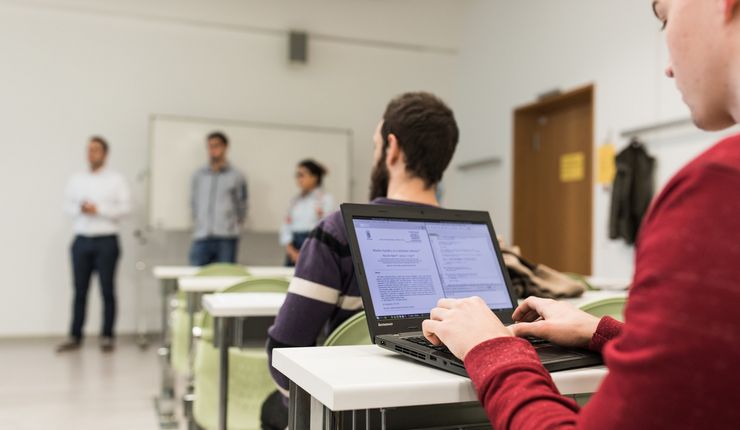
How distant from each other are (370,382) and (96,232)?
16.0ft

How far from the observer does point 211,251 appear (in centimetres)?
555

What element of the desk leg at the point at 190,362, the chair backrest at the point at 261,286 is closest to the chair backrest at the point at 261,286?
the chair backrest at the point at 261,286

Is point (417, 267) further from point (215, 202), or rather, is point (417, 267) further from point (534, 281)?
point (215, 202)

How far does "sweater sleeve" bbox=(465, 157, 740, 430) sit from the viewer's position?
1.54 feet

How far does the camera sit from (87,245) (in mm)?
5105

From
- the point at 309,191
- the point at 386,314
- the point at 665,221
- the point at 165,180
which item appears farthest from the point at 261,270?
the point at 665,221

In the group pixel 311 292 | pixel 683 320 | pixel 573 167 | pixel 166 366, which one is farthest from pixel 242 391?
pixel 573 167

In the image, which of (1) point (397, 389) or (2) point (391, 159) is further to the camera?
(2) point (391, 159)

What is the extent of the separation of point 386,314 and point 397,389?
0.25 meters

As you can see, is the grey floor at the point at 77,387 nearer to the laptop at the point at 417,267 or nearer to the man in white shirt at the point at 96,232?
the man in white shirt at the point at 96,232

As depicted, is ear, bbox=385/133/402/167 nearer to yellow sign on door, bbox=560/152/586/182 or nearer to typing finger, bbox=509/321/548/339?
typing finger, bbox=509/321/548/339

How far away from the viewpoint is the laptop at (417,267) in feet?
3.04

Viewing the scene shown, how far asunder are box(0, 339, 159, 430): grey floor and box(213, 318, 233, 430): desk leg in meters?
1.35

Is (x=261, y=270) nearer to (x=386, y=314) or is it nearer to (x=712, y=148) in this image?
(x=386, y=314)
